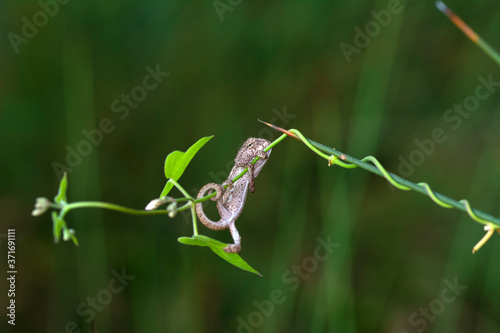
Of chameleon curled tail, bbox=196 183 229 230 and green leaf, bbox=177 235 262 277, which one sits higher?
chameleon curled tail, bbox=196 183 229 230

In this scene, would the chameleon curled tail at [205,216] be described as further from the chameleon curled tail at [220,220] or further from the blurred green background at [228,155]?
the blurred green background at [228,155]

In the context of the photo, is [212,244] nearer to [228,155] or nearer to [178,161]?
[178,161]

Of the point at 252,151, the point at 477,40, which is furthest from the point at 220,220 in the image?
the point at 477,40

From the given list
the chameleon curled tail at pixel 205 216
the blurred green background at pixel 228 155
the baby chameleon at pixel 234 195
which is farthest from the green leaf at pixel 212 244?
the blurred green background at pixel 228 155

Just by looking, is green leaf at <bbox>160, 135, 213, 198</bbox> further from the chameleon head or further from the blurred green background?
the blurred green background

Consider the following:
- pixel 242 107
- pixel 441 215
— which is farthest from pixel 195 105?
pixel 441 215

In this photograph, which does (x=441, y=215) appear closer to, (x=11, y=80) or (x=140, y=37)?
(x=140, y=37)

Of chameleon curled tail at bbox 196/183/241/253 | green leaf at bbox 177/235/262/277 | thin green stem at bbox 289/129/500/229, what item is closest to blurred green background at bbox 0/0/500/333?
chameleon curled tail at bbox 196/183/241/253

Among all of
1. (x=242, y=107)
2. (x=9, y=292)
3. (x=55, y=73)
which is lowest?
(x=9, y=292)

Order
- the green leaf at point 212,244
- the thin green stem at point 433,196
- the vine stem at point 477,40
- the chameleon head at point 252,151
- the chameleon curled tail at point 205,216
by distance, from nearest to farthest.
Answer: the vine stem at point 477,40 → the thin green stem at point 433,196 → the green leaf at point 212,244 → the chameleon curled tail at point 205,216 → the chameleon head at point 252,151
